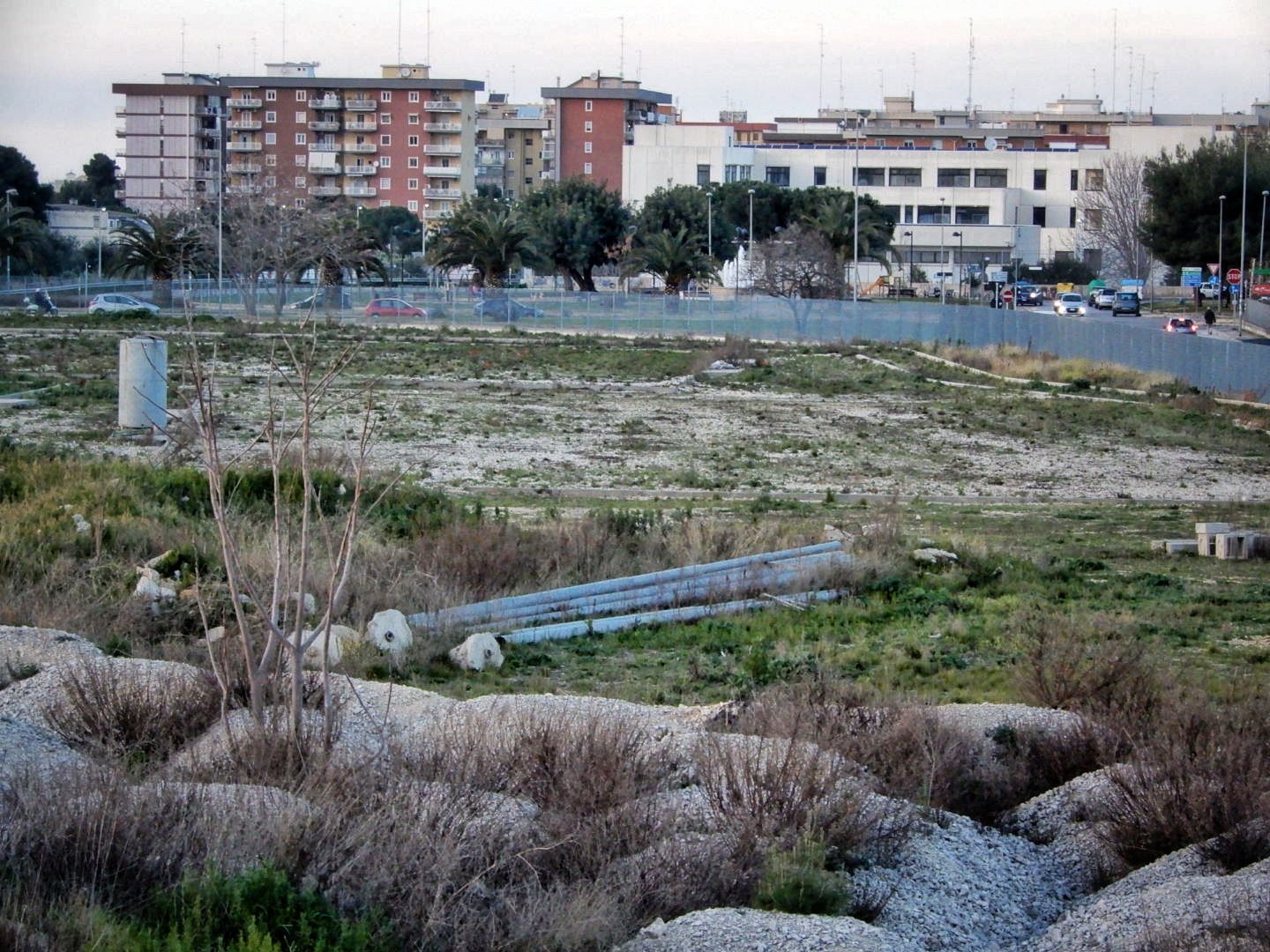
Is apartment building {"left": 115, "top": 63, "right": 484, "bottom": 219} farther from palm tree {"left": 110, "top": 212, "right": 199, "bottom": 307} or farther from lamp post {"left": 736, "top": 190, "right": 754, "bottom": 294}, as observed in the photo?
palm tree {"left": 110, "top": 212, "right": 199, "bottom": 307}

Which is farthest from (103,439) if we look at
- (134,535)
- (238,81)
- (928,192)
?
(238,81)

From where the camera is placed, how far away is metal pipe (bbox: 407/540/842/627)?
13203mm

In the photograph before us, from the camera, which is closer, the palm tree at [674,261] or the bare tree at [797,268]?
the bare tree at [797,268]

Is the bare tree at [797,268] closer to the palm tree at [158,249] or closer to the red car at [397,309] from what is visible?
the red car at [397,309]

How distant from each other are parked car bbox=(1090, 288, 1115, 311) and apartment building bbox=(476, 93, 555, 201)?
77893mm

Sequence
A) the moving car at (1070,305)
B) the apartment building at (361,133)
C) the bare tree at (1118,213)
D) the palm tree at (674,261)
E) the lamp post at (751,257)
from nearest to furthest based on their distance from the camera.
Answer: the lamp post at (751,257)
the moving car at (1070,305)
the palm tree at (674,261)
the bare tree at (1118,213)
the apartment building at (361,133)

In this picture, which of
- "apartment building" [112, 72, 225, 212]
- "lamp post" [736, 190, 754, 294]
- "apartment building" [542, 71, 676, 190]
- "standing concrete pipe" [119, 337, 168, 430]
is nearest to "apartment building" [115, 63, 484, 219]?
"apartment building" [112, 72, 225, 212]

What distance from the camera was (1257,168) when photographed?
85.6 m

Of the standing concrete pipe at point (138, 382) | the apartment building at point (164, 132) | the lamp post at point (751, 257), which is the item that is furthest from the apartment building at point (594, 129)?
the standing concrete pipe at point (138, 382)

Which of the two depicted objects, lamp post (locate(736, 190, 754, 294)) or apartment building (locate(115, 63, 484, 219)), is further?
apartment building (locate(115, 63, 484, 219))

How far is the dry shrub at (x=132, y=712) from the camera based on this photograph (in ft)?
27.5

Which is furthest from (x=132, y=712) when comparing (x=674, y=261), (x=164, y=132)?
(x=164, y=132)

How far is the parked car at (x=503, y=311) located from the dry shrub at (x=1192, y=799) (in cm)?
6074

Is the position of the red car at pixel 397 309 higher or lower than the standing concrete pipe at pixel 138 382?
higher
